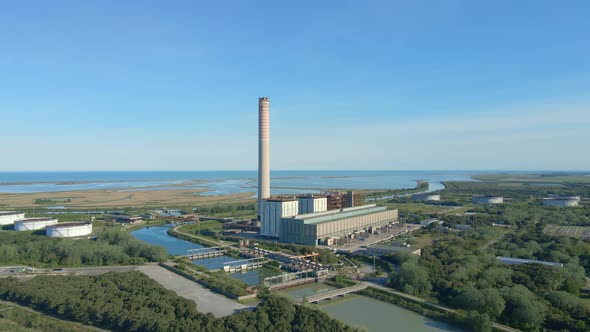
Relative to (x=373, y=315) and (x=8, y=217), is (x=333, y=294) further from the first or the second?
(x=8, y=217)

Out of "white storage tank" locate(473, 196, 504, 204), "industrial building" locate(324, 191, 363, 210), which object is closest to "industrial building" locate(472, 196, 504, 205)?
"white storage tank" locate(473, 196, 504, 204)

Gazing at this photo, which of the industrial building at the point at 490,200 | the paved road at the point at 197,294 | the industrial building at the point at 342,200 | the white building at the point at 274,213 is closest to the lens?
the paved road at the point at 197,294

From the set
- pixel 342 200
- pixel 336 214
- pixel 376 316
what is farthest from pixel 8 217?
pixel 376 316

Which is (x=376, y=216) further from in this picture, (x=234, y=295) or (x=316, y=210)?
(x=234, y=295)

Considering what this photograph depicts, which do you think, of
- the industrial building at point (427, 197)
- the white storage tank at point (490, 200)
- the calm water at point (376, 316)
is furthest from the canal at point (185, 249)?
the white storage tank at point (490, 200)

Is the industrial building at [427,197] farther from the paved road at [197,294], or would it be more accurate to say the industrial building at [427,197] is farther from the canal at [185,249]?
the paved road at [197,294]

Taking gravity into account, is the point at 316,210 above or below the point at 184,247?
above

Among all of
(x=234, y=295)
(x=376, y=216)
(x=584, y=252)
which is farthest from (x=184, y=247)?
(x=584, y=252)
